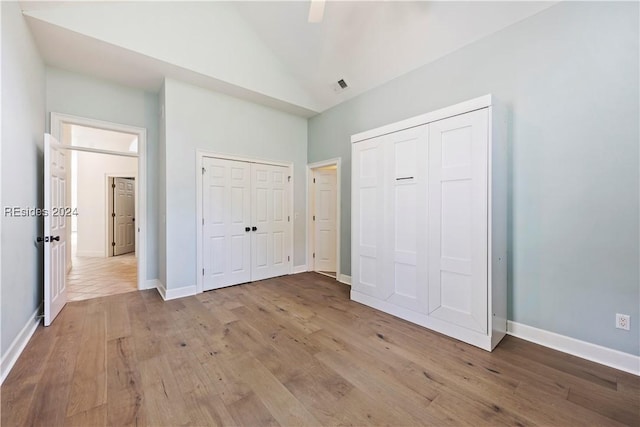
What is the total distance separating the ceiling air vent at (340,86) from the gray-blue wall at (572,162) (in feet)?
5.78

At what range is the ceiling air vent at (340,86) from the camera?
400 cm

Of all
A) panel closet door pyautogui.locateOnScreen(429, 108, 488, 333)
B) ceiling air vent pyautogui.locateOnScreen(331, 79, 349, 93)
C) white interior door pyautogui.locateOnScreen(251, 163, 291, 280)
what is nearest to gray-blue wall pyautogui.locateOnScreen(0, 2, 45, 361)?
white interior door pyautogui.locateOnScreen(251, 163, 291, 280)

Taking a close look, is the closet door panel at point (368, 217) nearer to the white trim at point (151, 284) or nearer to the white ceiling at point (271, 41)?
the white ceiling at point (271, 41)

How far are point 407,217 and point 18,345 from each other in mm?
3723

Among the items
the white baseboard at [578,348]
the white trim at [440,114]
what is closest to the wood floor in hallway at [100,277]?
the white trim at [440,114]

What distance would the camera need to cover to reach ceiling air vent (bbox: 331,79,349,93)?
4.00 metres

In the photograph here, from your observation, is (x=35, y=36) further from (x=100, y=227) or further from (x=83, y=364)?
(x=100, y=227)

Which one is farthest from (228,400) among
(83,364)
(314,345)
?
(83,364)

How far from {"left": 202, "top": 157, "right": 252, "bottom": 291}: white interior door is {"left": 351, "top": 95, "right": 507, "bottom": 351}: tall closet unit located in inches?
81.8

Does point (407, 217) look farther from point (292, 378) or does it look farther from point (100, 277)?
point (100, 277)

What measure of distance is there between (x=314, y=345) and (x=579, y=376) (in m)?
2.03

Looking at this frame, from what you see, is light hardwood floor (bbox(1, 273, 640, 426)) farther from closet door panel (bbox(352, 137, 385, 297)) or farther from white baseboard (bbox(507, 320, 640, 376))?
closet door panel (bbox(352, 137, 385, 297))

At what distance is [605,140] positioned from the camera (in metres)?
2.08

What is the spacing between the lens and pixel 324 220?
5176mm
